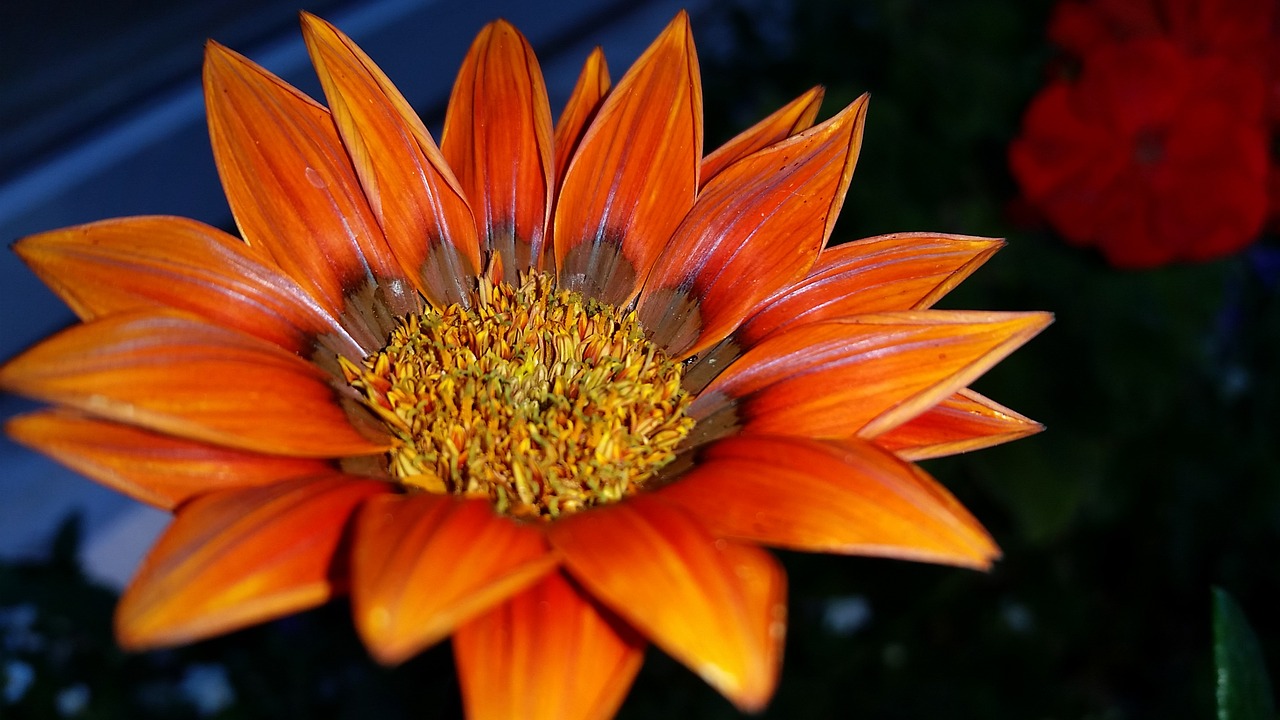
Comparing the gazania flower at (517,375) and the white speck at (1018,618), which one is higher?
the gazania flower at (517,375)

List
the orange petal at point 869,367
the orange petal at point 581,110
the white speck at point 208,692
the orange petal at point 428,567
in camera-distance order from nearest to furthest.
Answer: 1. the orange petal at point 428,567
2. the orange petal at point 869,367
3. the orange petal at point 581,110
4. the white speck at point 208,692

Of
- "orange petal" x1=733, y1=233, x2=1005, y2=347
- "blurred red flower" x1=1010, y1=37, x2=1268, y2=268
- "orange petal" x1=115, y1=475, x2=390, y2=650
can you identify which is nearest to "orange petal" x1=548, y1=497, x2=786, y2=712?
"orange petal" x1=115, y1=475, x2=390, y2=650

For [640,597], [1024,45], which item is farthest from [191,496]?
[1024,45]

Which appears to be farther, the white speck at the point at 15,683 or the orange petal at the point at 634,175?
the white speck at the point at 15,683

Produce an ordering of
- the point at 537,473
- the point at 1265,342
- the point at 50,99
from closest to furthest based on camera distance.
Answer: the point at 537,473 → the point at 50,99 → the point at 1265,342

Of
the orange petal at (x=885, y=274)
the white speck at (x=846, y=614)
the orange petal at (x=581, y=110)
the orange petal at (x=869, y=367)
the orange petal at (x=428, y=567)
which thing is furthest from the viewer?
the white speck at (x=846, y=614)

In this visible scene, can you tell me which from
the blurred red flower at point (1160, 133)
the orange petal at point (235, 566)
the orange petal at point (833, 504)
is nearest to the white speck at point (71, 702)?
the orange petal at point (235, 566)

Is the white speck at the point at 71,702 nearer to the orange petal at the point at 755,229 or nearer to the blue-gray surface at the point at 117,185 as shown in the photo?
the blue-gray surface at the point at 117,185

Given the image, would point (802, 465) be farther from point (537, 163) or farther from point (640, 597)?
point (537, 163)

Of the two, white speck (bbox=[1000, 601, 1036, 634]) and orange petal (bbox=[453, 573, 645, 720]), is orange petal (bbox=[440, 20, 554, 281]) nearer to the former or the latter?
orange petal (bbox=[453, 573, 645, 720])
